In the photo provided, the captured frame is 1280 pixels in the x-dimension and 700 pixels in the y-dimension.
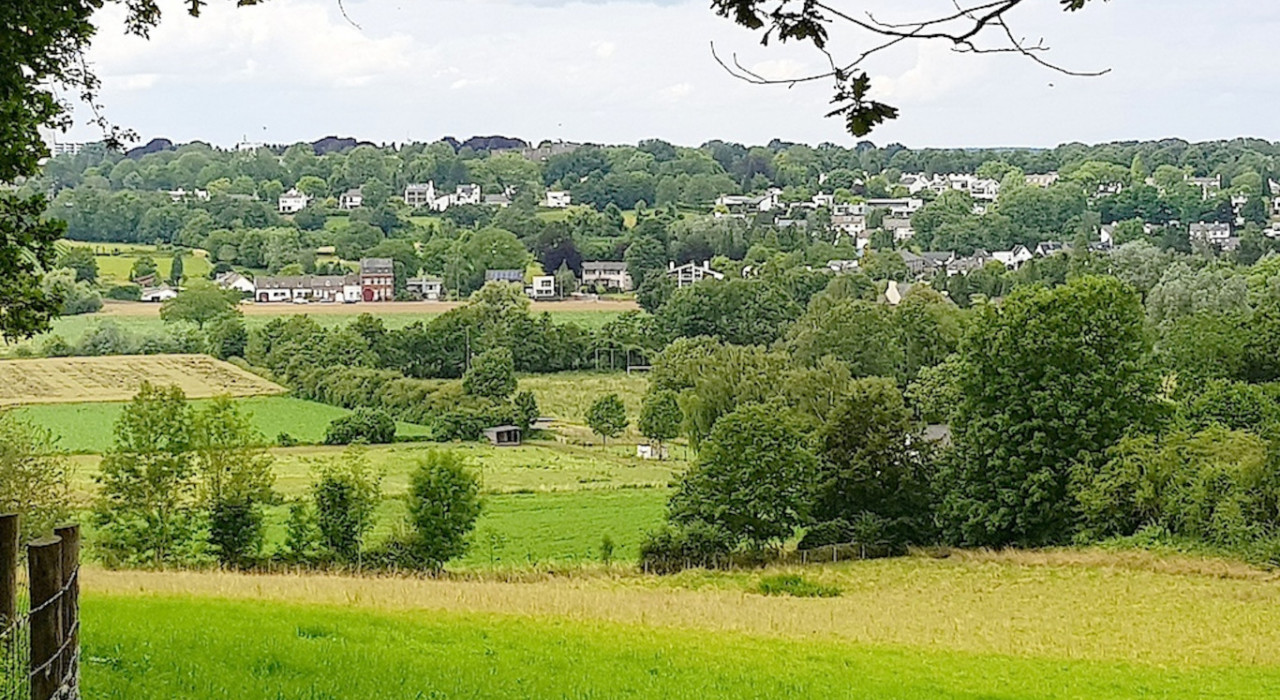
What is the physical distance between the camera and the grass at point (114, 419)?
5769 cm

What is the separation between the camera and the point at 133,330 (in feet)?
280

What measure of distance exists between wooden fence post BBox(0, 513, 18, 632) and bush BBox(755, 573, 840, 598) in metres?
23.4

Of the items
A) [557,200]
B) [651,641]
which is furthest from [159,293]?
[651,641]

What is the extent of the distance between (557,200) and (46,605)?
175 meters

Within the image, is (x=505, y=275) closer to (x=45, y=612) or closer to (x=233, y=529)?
(x=233, y=529)

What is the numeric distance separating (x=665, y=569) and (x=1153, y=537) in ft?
41.7

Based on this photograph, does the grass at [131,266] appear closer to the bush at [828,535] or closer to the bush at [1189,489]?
the bush at [828,535]

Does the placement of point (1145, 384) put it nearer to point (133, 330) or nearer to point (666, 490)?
point (666, 490)

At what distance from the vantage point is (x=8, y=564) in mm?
6211

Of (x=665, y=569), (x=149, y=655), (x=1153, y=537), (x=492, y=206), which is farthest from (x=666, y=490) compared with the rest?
(x=492, y=206)

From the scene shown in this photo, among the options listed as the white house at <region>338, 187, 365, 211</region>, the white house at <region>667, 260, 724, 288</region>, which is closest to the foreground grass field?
the white house at <region>667, 260, 724, 288</region>

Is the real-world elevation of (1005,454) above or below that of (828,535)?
above

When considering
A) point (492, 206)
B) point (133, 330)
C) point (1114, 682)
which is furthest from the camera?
point (492, 206)

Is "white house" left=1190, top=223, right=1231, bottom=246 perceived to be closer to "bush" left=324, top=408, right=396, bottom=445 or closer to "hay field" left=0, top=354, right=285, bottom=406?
"bush" left=324, top=408, right=396, bottom=445
